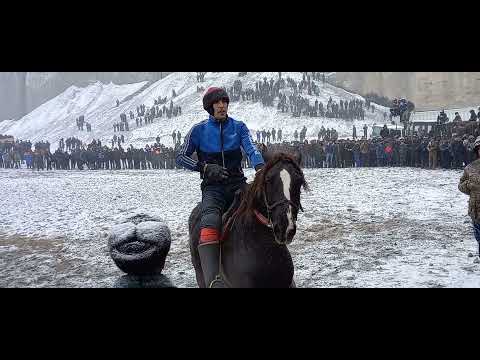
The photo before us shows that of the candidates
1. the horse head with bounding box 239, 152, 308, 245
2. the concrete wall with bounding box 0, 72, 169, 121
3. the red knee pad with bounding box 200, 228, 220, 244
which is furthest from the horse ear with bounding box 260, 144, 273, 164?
the concrete wall with bounding box 0, 72, 169, 121

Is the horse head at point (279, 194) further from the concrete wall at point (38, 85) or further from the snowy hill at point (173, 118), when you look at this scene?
the concrete wall at point (38, 85)

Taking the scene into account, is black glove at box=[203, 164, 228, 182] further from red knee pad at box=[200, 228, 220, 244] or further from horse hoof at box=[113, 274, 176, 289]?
horse hoof at box=[113, 274, 176, 289]

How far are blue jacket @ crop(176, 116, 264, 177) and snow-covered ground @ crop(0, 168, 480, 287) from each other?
9.07 feet

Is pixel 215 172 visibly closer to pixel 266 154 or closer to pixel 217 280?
pixel 266 154

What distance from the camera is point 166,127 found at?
20672 millimetres

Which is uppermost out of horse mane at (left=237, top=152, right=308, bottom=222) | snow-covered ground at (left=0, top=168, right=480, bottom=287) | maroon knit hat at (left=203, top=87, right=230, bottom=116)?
maroon knit hat at (left=203, top=87, right=230, bottom=116)

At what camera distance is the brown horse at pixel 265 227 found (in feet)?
10.1

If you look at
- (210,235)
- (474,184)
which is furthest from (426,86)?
(210,235)

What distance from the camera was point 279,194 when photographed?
3.09 m

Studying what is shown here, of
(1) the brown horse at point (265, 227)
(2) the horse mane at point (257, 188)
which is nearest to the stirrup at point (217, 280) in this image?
(1) the brown horse at point (265, 227)

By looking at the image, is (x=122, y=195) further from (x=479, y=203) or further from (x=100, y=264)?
(x=479, y=203)

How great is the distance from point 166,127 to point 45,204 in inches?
417

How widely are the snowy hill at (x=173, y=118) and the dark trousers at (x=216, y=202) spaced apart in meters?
12.6

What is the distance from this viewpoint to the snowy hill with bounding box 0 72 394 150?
1939 cm
